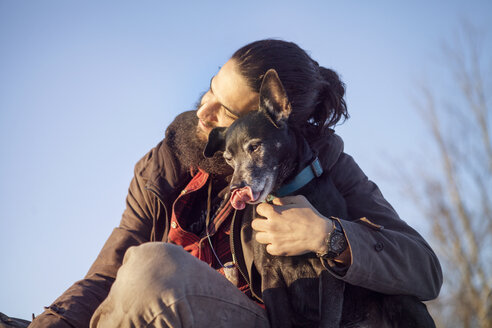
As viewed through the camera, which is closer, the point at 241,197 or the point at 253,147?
the point at 241,197

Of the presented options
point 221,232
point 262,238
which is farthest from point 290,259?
point 221,232

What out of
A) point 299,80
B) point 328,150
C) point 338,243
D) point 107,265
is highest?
point 299,80

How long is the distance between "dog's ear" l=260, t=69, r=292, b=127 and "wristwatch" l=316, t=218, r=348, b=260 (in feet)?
2.27

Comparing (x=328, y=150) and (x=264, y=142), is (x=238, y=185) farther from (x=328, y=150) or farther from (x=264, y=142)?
(x=328, y=150)

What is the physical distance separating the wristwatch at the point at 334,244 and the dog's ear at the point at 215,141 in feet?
2.95

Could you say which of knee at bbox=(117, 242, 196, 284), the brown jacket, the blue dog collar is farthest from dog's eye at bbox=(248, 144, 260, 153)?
knee at bbox=(117, 242, 196, 284)

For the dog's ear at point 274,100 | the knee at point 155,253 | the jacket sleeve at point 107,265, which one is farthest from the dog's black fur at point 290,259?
the jacket sleeve at point 107,265

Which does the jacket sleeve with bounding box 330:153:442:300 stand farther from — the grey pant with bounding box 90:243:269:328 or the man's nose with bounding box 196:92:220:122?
the man's nose with bounding box 196:92:220:122

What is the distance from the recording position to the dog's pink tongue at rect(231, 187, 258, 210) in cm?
207

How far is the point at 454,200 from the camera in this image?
10430 mm

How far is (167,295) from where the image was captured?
1.66 metres

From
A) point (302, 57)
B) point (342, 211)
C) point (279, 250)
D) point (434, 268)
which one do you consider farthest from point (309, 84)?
point (434, 268)

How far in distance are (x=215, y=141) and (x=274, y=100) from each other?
46 centimetres

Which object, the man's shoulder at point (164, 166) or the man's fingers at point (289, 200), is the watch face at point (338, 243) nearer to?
the man's fingers at point (289, 200)
